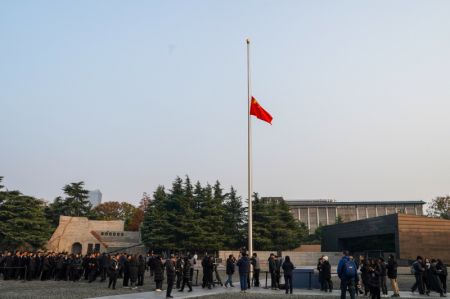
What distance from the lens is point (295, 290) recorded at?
19.6 metres

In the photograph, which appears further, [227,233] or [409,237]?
[227,233]

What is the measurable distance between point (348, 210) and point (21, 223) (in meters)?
97.6

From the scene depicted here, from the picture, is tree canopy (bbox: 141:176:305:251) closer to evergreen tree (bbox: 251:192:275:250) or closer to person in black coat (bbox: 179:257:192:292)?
evergreen tree (bbox: 251:192:275:250)

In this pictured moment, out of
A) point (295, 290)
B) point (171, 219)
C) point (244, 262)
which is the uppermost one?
point (171, 219)

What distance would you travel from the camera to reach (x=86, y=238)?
2387 inches

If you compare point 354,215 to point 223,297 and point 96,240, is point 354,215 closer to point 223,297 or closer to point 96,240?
point 96,240

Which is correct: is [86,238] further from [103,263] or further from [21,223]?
[103,263]

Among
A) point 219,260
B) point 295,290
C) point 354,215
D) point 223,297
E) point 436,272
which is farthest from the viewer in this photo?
point 354,215

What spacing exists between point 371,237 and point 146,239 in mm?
28177

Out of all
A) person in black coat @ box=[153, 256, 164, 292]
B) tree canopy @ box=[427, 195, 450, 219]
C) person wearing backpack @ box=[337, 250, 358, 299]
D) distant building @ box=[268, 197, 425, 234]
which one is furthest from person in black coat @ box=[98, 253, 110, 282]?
distant building @ box=[268, 197, 425, 234]

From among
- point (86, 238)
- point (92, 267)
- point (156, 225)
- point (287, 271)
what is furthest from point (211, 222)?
point (287, 271)

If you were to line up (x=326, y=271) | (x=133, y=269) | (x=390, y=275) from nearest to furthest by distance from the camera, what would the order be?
(x=390, y=275) → (x=326, y=271) → (x=133, y=269)

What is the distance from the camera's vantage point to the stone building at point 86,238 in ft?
193

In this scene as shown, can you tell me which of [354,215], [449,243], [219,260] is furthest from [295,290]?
[354,215]
